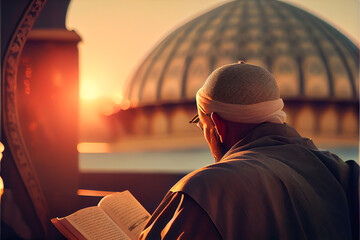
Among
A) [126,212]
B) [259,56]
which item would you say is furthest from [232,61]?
[126,212]

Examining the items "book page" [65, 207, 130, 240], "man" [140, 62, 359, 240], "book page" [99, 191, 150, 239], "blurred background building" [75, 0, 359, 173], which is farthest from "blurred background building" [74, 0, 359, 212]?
"man" [140, 62, 359, 240]

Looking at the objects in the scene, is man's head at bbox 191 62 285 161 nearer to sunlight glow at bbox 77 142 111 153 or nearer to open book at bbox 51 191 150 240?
open book at bbox 51 191 150 240

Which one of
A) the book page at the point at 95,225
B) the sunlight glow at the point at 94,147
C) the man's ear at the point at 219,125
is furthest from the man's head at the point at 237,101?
the sunlight glow at the point at 94,147

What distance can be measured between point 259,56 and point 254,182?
18223 millimetres

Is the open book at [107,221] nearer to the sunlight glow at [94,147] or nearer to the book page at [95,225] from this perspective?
the book page at [95,225]

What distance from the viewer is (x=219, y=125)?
2008 millimetres

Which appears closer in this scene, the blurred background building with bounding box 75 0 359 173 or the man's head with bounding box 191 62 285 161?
the man's head with bounding box 191 62 285 161

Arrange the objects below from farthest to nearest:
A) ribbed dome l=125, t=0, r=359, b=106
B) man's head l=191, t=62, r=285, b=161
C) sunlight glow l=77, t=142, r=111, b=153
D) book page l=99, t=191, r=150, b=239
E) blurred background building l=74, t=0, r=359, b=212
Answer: ribbed dome l=125, t=0, r=359, b=106 → sunlight glow l=77, t=142, r=111, b=153 → blurred background building l=74, t=0, r=359, b=212 → book page l=99, t=191, r=150, b=239 → man's head l=191, t=62, r=285, b=161

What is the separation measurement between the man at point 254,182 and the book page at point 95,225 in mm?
449

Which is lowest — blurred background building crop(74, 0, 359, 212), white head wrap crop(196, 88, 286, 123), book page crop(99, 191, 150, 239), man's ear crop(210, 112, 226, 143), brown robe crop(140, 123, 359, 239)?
blurred background building crop(74, 0, 359, 212)

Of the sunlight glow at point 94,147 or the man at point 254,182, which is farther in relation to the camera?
the sunlight glow at point 94,147

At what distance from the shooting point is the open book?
6.82 feet

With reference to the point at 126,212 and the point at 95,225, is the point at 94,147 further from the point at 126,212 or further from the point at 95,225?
the point at 95,225

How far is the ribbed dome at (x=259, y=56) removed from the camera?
19.2 meters
